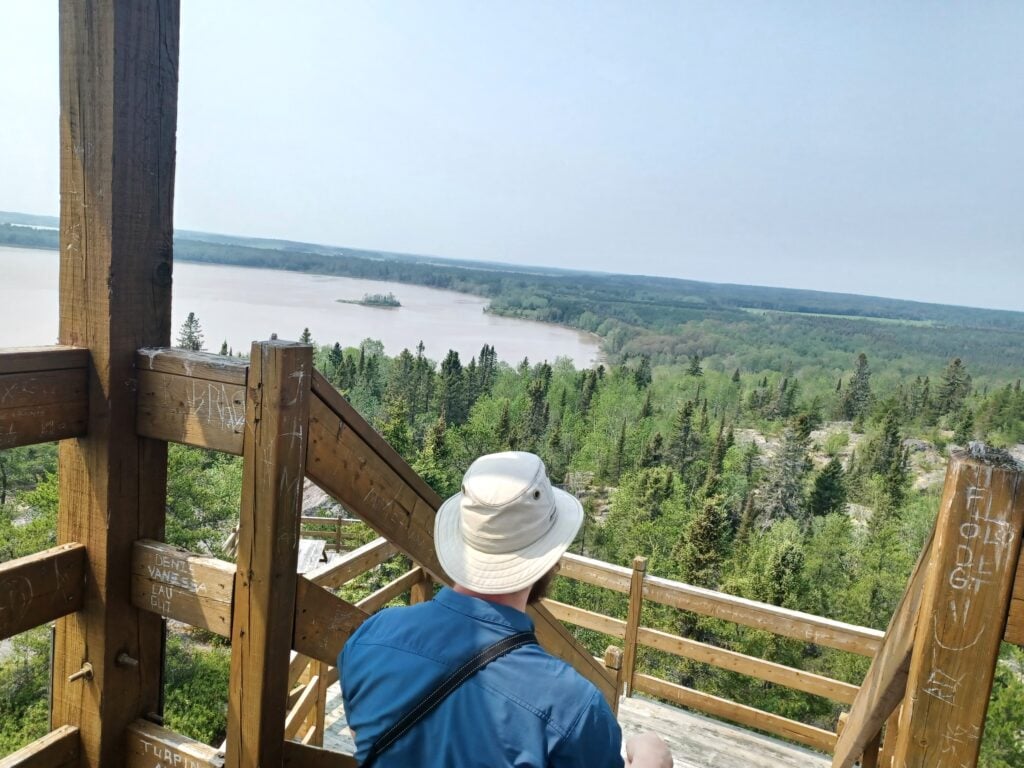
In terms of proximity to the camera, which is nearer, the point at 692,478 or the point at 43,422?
the point at 43,422

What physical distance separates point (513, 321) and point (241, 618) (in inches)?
4740

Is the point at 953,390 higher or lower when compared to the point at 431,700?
lower

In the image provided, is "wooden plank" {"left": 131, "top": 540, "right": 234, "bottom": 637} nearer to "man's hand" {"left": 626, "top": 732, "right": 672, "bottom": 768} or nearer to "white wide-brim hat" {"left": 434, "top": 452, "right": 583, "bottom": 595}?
"white wide-brim hat" {"left": 434, "top": 452, "right": 583, "bottom": 595}

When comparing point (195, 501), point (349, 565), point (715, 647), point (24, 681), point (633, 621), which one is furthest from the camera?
point (195, 501)

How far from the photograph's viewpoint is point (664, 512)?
1918 inches

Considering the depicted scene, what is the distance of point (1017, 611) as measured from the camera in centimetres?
104

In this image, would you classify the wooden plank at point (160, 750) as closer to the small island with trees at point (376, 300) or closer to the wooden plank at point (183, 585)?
the wooden plank at point (183, 585)

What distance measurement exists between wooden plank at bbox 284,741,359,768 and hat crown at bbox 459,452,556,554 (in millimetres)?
565

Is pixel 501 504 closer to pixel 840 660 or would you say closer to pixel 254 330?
pixel 840 660

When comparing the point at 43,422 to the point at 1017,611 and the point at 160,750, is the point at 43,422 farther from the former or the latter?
the point at 1017,611

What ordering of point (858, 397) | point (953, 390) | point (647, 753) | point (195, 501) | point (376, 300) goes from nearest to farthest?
point (647, 753) → point (195, 501) → point (953, 390) → point (858, 397) → point (376, 300)

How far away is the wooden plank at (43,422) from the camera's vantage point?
123 centimetres

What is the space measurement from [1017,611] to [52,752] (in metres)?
1.70

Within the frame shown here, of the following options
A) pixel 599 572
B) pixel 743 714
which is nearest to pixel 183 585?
pixel 599 572
